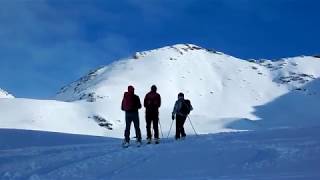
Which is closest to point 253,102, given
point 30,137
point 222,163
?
point 30,137

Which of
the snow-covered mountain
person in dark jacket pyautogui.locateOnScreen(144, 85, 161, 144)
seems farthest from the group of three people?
the snow-covered mountain

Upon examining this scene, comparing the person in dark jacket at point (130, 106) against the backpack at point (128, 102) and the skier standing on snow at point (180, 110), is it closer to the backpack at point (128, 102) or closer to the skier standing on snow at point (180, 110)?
the backpack at point (128, 102)

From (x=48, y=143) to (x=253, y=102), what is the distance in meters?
159

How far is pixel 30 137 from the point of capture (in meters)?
28.8

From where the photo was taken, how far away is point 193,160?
15.8 meters

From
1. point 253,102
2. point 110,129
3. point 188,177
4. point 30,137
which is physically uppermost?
point 253,102

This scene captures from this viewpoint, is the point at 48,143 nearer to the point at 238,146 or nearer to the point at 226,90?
the point at 238,146

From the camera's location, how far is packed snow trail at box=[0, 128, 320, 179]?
1394 centimetres

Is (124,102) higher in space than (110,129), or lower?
lower

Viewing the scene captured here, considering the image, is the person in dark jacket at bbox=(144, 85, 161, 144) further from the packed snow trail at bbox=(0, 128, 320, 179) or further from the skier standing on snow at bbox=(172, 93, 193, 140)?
the packed snow trail at bbox=(0, 128, 320, 179)

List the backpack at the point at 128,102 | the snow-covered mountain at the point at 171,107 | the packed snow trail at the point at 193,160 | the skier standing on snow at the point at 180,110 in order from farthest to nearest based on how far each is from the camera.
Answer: the snow-covered mountain at the point at 171,107 → the skier standing on snow at the point at 180,110 → the backpack at the point at 128,102 → the packed snow trail at the point at 193,160

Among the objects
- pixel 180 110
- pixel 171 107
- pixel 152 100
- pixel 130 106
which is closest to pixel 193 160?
pixel 130 106

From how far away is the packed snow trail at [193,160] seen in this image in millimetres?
13938

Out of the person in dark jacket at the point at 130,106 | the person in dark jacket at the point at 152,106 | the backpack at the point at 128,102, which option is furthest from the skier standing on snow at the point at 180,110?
the backpack at the point at 128,102
